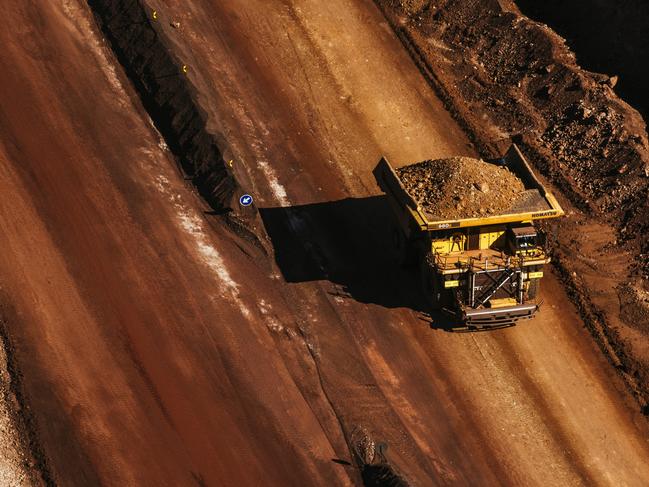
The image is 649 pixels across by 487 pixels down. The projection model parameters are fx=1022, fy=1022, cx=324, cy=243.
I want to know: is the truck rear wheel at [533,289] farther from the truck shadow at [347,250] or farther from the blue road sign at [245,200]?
the blue road sign at [245,200]

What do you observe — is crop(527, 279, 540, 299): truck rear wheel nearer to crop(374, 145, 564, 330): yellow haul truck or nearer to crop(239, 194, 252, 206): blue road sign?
crop(374, 145, 564, 330): yellow haul truck

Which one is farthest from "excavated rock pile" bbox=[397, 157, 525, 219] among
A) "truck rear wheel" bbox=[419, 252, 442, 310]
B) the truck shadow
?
the truck shadow

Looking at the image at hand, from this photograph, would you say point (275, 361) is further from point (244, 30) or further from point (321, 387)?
point (244, 30)

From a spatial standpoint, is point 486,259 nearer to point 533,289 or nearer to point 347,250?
point 533,289

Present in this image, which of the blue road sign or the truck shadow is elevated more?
the blue road sign

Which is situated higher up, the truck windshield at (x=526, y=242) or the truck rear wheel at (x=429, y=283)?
the truck windshield at (x=526, y=242)

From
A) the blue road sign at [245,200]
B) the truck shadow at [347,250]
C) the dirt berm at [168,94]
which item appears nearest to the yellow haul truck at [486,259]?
the truck shadow at [347,250]
